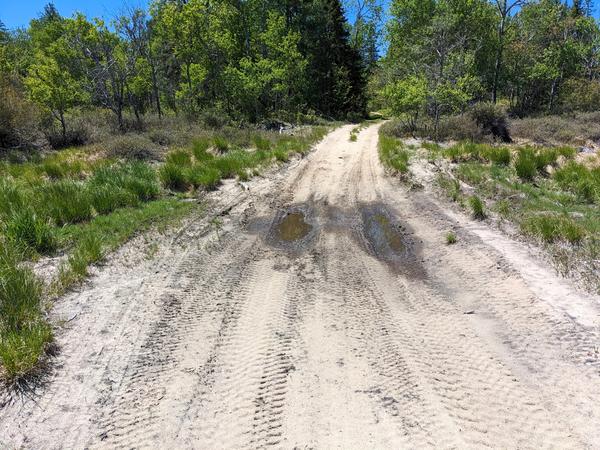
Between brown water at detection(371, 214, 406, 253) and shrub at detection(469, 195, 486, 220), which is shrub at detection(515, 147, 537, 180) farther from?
brown water at detection(371, 214, 406, 253)

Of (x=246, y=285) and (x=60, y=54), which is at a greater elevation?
(x=60, y=54)

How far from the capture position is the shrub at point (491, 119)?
65.8 ft

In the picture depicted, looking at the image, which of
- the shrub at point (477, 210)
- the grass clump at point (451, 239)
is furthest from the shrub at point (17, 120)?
the shrub at point (477, 210)

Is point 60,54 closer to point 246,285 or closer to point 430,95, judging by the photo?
point 430,95

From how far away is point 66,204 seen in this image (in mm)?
7824

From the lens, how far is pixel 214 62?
2594 centimetres

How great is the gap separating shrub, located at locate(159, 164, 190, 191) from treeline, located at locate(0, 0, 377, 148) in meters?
11.1

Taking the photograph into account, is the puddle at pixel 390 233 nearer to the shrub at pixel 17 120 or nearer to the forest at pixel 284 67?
the forest at pixel 284 67

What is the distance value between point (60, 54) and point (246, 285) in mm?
21227

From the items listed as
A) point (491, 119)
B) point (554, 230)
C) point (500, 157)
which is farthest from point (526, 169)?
point (491, 119)

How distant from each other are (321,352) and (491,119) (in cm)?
2048

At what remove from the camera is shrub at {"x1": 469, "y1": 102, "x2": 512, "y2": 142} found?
20047 millimetres

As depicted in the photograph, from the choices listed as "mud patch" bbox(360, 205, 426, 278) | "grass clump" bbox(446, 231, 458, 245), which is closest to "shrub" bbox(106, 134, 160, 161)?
"mud patch" bbox(360, 205, 426, 278)

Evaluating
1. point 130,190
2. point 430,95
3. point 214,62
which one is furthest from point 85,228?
point 214,62
